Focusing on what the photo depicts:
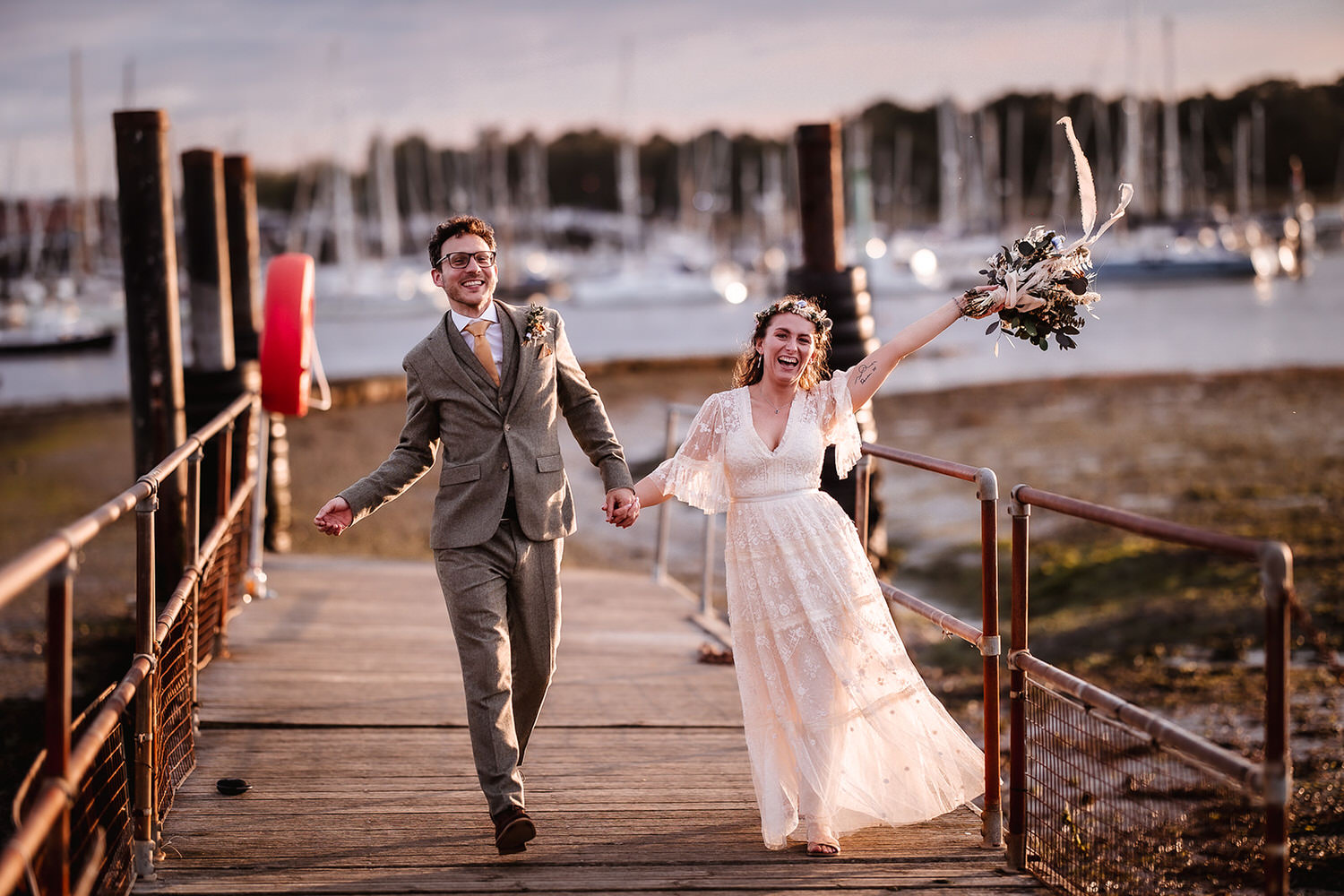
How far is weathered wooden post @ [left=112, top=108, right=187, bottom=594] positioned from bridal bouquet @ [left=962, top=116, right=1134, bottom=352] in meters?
4.75

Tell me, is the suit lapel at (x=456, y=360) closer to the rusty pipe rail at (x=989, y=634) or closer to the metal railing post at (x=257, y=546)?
the rusty pipe rail at (x=989, y=634)

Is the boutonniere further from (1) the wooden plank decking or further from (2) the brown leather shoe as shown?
(1) the wooden plank decking

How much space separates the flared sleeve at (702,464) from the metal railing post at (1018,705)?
918 millimetres

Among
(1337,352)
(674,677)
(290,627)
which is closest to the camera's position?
(674,677)

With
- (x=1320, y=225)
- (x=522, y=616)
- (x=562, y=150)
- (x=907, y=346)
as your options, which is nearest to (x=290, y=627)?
(x=522, y=616)

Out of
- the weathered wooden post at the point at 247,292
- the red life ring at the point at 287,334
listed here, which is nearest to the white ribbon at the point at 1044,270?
the red life ring at the point at 287,334

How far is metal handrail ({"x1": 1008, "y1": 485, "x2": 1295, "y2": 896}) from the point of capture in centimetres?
257

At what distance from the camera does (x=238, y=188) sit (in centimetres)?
999

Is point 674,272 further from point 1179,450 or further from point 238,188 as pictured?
point 238,188

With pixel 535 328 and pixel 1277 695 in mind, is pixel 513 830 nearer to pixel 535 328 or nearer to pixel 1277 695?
pixel 535 328

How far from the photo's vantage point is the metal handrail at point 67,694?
2.41 meters

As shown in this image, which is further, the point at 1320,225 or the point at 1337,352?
the point at 1320,225

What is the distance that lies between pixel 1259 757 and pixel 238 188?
8115 millimetres

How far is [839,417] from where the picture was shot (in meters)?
4.02
